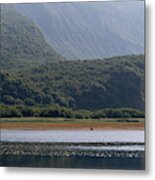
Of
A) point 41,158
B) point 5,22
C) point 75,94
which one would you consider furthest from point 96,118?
point 5,22

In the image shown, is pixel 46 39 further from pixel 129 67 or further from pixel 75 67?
pixel 129 67

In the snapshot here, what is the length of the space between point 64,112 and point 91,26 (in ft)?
1.29

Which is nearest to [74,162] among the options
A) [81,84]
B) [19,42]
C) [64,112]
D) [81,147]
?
[81,147]

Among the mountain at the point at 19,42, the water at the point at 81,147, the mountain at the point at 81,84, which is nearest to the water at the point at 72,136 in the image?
the water at the point at 81,147

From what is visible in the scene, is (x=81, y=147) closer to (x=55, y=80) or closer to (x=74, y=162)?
(x=74, y=162)

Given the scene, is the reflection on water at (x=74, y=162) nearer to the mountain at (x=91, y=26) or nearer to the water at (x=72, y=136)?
the water at (x=72, y=136)

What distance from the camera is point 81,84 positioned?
2.60 meters

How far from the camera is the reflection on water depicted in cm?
254

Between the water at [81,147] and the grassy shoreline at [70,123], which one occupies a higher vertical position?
the grassy shoreline at [70,123]

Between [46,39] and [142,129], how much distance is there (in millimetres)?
578

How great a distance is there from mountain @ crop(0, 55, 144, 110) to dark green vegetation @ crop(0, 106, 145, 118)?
0.8 inches

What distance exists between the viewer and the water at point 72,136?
2.55 metres

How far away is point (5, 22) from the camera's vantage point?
267cm

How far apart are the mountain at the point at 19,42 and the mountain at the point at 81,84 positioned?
46 mm
